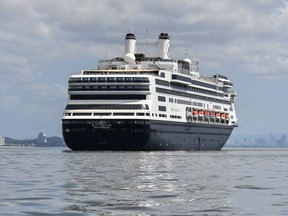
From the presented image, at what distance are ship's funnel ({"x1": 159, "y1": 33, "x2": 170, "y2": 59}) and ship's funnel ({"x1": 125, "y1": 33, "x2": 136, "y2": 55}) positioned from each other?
659 cm

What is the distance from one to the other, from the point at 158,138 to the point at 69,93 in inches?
612

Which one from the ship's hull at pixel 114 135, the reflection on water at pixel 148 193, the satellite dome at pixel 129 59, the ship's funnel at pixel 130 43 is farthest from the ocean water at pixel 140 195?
the ship's funnel at pixel 130 43

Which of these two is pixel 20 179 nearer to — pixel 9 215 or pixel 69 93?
pixel 9 215

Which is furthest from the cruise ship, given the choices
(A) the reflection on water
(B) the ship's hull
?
(A) the reflection on water

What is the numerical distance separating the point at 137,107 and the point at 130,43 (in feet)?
104

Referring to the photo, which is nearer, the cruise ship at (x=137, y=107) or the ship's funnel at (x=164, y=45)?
the cruise ship at (x=137, y=107)

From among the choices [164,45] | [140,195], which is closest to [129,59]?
[164,45]

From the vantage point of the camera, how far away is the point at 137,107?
113m

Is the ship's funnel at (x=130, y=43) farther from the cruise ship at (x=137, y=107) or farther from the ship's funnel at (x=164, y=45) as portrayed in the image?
the ship's funnel at (x=164, y=45)

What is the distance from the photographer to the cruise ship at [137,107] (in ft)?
361

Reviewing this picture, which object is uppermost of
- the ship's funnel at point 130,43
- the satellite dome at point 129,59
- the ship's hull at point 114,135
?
the ship's funnel at point 130,43

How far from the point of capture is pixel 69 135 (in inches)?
4358

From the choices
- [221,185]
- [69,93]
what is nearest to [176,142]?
[69,93]

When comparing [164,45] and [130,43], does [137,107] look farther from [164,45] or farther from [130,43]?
[164,45]
